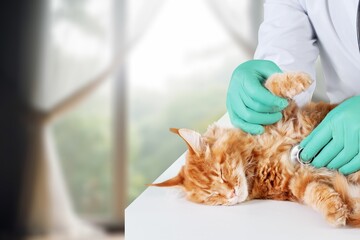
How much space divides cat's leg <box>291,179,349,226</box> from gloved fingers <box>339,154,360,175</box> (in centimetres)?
8

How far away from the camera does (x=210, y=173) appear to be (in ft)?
4.21

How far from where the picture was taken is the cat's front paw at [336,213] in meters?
1.05

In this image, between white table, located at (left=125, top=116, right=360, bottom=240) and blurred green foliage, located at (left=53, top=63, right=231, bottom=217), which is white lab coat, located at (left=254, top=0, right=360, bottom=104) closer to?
white table, located at (left=125, top=116, right=360, bottom=240)

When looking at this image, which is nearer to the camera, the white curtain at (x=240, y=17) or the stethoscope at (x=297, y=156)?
the stethoscope at (x=297, y=156)

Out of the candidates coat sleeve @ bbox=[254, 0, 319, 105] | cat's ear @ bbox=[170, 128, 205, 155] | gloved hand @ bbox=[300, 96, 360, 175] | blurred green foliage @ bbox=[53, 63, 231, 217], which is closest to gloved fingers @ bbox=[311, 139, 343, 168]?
gloved hand @ bbox=[300, 96, 360, 175]

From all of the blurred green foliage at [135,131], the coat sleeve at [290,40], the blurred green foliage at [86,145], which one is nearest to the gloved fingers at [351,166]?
the coat sleeve at [290,40]

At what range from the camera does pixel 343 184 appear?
119 cm

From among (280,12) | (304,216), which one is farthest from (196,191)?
(280,12)

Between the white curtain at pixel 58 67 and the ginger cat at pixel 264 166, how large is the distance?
221cm

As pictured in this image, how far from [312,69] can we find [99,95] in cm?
206

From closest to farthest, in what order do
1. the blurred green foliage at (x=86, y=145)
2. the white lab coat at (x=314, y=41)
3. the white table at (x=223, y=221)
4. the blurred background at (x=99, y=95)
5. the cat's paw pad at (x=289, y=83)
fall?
the white table at (x=223, y=221), the cat's paw pad at (x=289, y=83), the white lab coat at (x=314, y=41), the blurred background at (x=99, y=95), the blurred green foliage at (x=86, y=145)

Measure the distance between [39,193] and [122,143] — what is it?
0.58 meters

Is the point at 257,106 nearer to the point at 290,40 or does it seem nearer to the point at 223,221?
the point at 223,221

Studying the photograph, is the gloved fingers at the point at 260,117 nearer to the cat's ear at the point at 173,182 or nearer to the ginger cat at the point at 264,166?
the ginger cat at the point at 264,166
